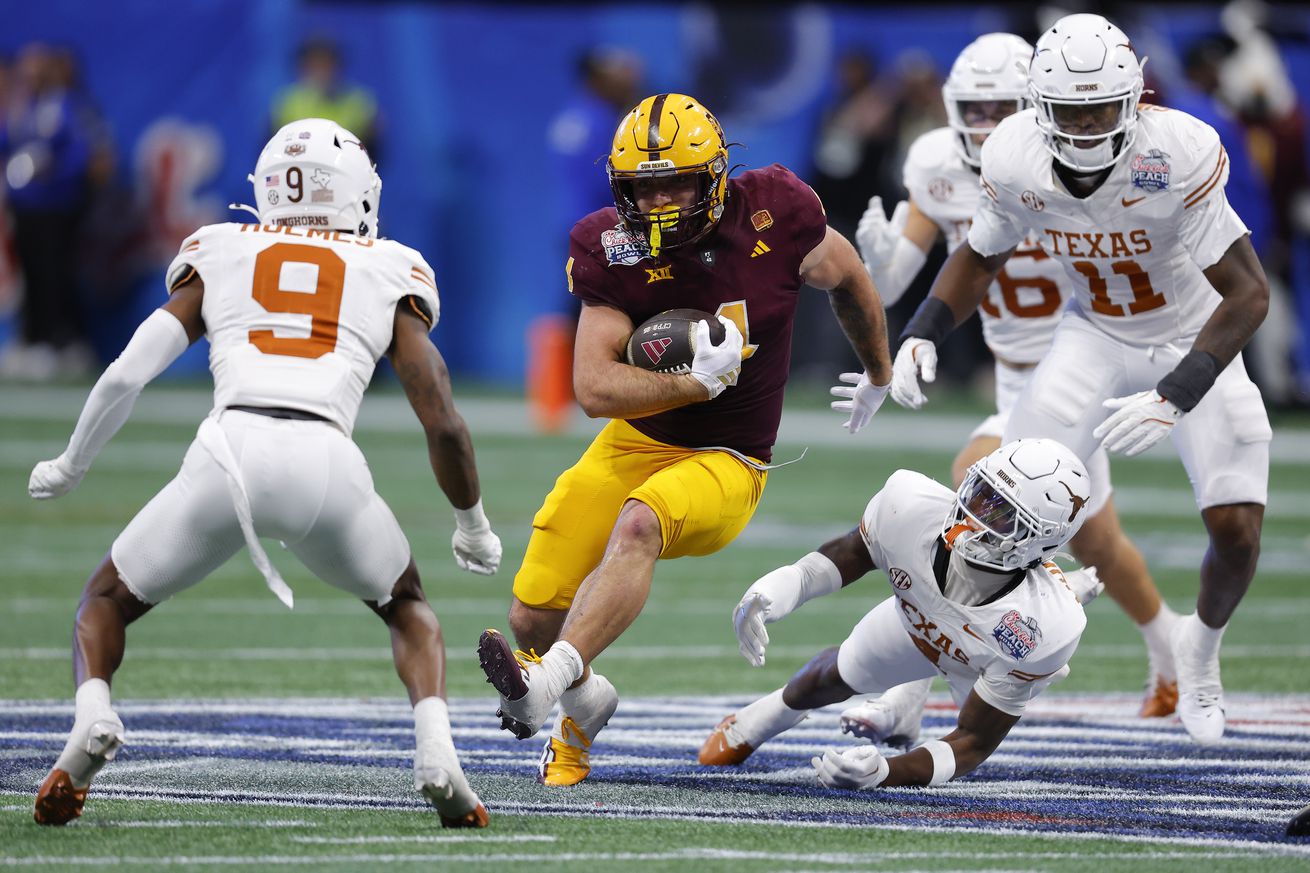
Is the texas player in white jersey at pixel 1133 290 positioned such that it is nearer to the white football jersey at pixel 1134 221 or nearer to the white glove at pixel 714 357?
the white football jersey at pixel 1134 221

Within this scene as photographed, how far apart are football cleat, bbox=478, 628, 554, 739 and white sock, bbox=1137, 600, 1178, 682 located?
255 centimetres

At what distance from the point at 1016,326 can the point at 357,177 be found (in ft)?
9.57

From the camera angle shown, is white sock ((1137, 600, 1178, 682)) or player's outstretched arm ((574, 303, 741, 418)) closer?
player's outstretched arm ((574, 303, 741, 418))

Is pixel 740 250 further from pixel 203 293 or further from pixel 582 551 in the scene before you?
pixel 203 293

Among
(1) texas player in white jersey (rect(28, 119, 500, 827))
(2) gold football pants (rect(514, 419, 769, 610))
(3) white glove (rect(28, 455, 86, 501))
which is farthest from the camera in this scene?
(2) gold football pants (rect(514, 419, 769, 610))

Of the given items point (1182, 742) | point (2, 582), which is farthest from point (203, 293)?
point (2, 582)

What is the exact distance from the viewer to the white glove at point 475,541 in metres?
4.77

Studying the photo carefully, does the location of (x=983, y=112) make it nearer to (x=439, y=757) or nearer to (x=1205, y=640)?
(x=1205, y=640)

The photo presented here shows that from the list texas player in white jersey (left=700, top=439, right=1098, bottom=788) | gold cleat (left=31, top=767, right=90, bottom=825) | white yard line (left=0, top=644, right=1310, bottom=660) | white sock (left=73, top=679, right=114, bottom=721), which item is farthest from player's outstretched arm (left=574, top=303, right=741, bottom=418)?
white yard line (left=0, top=644, right=1310, bottom=660)

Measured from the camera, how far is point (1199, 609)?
614cm

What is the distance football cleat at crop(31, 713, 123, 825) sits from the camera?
4297 millimetres

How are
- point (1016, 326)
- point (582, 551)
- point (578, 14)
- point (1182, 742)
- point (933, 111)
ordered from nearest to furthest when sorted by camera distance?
point (582, 551), point (1182, 742), point (1016, 326), point (933, 111), point (578, 14)

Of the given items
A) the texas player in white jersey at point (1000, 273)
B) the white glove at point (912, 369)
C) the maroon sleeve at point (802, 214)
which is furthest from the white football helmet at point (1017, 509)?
the texas player in white jersey at point (1000, 273)

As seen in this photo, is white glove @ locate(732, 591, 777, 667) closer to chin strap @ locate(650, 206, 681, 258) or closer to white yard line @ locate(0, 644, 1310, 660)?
chin strap @ locate(650, 206, 681, 258)
